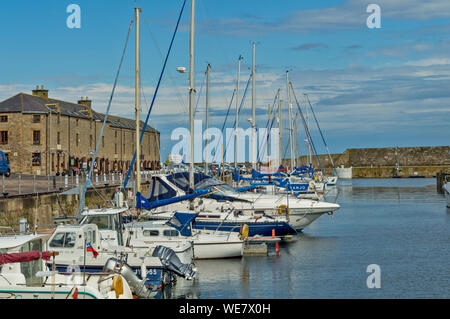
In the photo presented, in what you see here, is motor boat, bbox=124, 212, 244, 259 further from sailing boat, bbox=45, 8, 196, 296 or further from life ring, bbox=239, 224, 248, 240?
sailing boat, bbox=45, 8, 196, 296

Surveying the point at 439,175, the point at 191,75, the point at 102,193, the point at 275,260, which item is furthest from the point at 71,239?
the point at 439,175

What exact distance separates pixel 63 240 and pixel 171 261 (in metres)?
3.69

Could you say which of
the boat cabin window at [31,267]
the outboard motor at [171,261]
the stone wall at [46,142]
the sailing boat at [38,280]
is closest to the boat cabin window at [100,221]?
the outboard motor at [171,261]

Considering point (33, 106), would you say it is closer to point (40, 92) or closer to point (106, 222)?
point (40, 92)

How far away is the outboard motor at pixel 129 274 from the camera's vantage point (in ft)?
60.8

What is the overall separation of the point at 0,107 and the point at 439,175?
6523cm

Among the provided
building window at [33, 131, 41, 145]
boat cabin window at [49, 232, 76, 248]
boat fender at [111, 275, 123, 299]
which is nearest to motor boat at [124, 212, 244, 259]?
boat cabin window at [49, 232, 76, 248]

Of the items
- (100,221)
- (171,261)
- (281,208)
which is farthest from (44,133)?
(171,261)

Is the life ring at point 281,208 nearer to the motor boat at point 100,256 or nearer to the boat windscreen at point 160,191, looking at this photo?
the boat windscreen at point 160,191

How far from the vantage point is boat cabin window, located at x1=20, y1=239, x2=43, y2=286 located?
1717cm

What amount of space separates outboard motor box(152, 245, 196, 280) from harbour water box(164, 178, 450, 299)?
87 centimetres

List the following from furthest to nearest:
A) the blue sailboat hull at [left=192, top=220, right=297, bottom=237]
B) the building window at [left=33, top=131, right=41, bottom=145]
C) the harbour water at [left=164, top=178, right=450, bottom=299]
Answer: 1. the building window at [left=33, top=131, right=41, bottom=145]
2. the blue sailboat hull at [left=192, top=220, right=297, bottom=237]
3. the harbour water at [left=164, top=178, right=450, bottom=299]

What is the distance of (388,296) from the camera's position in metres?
22.0

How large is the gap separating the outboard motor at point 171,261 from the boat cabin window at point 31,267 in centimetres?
457
